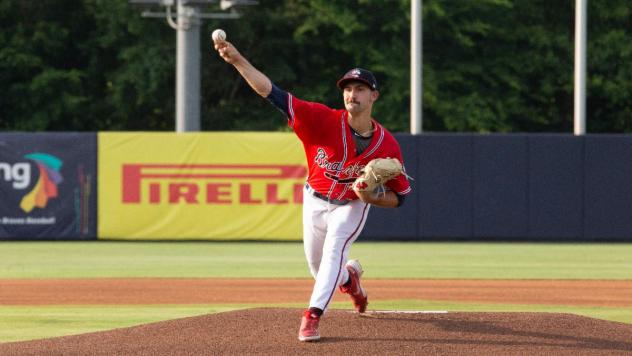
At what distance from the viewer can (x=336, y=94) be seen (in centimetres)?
3209

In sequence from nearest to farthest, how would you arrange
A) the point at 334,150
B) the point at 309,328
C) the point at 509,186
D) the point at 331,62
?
the point at 309,328 < the point at 334,150 < the point at 509,186 < the point at 331,62

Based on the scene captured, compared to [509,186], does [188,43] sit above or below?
above

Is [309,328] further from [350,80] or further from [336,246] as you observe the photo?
[350,80]

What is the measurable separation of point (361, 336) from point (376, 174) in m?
1.08

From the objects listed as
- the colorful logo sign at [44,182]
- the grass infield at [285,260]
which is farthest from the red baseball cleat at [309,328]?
the colorful logo sign at [44,182]

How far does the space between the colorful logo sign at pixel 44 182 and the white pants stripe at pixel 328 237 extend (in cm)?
1133

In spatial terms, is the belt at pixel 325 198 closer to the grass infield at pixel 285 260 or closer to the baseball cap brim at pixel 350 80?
the baseball cap brim at pixel 350 80

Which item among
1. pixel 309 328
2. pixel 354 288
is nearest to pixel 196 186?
pixel 354 288

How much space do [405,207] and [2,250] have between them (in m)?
6.33

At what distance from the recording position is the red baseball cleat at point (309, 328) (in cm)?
780

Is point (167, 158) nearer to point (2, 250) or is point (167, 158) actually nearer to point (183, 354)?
point (2, 250)

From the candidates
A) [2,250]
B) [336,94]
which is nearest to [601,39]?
[336,94]

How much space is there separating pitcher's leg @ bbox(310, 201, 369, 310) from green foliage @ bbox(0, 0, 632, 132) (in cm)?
2168

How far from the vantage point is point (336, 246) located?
8.23 m
